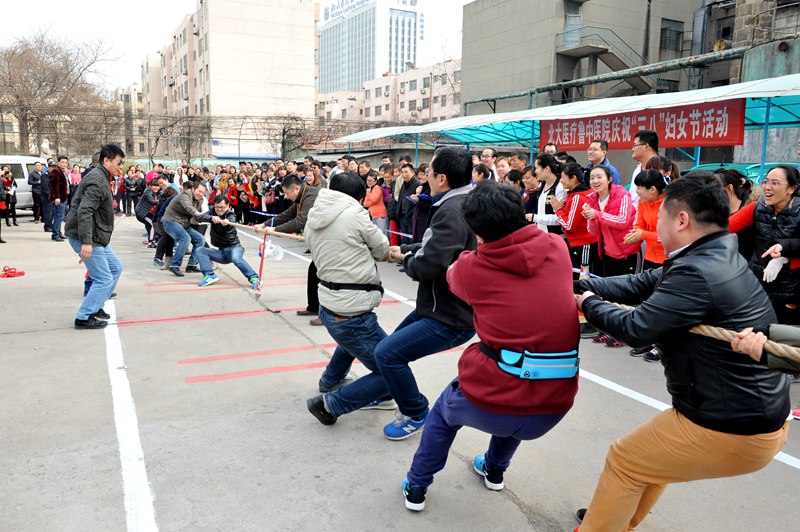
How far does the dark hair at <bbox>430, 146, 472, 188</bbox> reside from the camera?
3320 mm

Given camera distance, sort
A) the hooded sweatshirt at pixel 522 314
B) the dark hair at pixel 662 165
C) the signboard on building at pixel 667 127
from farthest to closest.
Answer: the signboard on building at pixel 667 127 → the dark hair at pixel 662 165 → the hooded sweatshirt at pixel 522 314

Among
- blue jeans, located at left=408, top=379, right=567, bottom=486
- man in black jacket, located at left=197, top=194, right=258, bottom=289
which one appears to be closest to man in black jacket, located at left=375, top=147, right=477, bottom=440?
blue jeans, located at left=408, top=379, right=567, bottom=486

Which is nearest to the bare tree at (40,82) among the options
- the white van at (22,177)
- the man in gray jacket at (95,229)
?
the white van at (22,177)

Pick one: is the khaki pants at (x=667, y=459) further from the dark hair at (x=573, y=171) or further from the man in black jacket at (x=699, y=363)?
the dark hair at (x=573, y=171)

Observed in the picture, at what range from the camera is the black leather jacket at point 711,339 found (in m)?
1.98

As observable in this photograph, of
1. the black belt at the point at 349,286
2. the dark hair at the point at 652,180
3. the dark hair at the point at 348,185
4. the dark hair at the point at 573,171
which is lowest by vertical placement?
the black belt at the point at 349,286

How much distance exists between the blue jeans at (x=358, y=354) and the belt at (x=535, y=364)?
138 cm

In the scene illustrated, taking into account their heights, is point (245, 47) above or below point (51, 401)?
above

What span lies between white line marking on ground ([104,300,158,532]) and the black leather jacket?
7.87ft

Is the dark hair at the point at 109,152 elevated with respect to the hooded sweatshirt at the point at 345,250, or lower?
elevated

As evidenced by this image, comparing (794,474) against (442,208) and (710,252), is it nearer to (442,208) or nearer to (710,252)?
(710,252)

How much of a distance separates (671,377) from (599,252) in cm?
431

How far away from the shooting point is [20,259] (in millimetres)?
10648

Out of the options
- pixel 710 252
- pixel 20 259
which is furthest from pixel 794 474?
pixel 20 259
